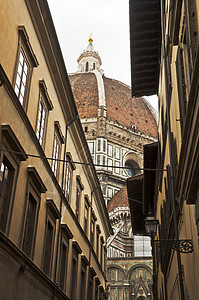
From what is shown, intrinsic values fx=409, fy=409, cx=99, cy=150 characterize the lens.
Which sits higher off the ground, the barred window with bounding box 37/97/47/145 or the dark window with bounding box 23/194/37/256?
the barred window with bounding box 37/97/47/145

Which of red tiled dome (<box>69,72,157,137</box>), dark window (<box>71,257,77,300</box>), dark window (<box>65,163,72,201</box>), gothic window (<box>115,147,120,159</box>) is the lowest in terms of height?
dark window (<box>71,257,77,300</box>)

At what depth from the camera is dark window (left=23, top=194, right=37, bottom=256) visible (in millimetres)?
10313

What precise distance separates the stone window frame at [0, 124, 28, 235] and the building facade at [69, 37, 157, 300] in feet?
79.3

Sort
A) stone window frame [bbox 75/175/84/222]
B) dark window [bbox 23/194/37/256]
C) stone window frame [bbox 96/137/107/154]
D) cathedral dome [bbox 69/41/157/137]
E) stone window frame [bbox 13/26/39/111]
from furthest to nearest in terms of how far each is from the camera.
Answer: cathedral dome [bbox 69/41/157/137]
stone window frame [bbox 96/137/107/154]
stone window frame [bbox 75/175/84/222]
dark window [bbox 23/194/37/256]
stone window frame [bbox 13/26/39/111]

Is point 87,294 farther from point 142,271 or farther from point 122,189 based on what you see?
point 122,189

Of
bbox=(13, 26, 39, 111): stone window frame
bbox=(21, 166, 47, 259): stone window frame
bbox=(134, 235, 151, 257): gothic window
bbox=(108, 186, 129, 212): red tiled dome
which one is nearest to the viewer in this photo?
bbox=(13, 26, 39, 111): stone window frame

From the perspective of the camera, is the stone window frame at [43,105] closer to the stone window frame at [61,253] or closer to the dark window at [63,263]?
the stone window frame at [61,253]

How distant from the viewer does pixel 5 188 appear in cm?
918

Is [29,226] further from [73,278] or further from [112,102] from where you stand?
[112,102]

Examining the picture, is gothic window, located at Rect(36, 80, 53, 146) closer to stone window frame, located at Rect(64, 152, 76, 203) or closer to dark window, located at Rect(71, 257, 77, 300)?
stone window frame, located at Rect(64, 152, 76, 203)

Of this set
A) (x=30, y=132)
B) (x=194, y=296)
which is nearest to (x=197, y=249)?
(x=194, y=296)

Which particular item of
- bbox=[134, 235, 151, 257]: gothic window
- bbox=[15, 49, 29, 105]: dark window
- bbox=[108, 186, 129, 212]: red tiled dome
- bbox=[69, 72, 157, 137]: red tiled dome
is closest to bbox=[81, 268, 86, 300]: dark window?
bbox=[15, 49, 29, 105]: dark window

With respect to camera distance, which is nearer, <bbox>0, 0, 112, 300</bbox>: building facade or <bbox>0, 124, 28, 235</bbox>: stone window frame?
A: <bbox>0, 124, 28, 235</bbox>: stone window frame

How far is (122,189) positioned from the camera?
59.6 meters
